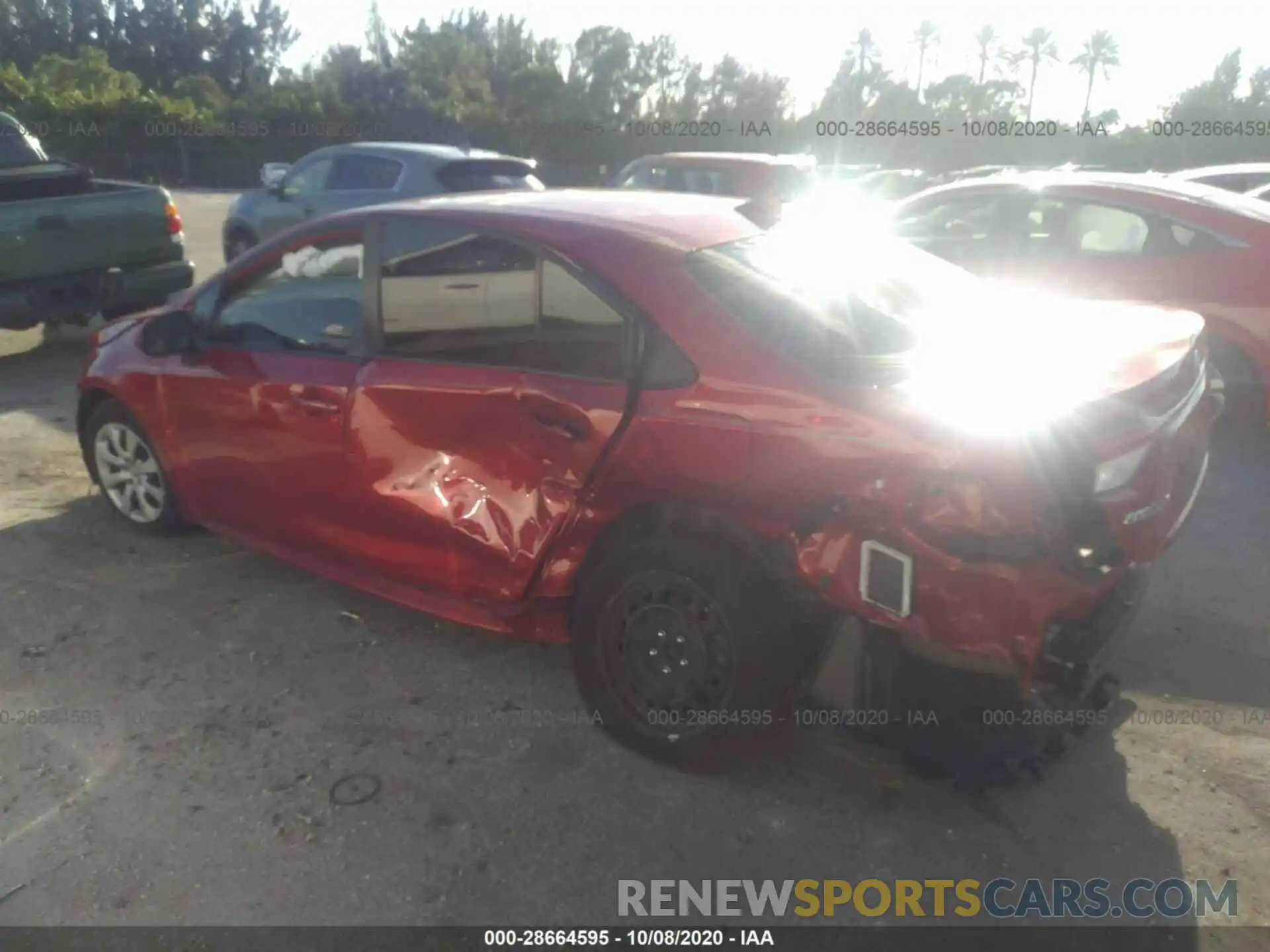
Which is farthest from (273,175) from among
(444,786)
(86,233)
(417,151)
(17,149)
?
(444,786)

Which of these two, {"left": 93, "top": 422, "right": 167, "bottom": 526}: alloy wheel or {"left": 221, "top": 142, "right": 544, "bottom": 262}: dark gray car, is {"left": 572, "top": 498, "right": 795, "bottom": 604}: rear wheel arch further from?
{"left": 221, "top": 142, "right": 544, "bottom": 262}: dark gray car

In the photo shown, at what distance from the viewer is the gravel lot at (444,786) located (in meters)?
2.79

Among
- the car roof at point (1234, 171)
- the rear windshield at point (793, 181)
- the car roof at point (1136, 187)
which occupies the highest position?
the car roof at point (1136, 187)

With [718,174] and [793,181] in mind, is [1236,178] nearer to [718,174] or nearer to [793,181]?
[793,181]

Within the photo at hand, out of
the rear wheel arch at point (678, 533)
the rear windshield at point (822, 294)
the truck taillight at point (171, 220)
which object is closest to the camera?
the rear wheel arch at point (678, 533)

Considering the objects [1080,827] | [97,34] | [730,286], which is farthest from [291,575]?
[97,34]

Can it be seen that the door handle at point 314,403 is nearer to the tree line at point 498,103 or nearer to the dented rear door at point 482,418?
the dented rear door at point 482,418

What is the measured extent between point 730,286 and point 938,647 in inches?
47.6

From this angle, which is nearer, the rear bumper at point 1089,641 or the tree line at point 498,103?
the rear bumper at point 1089,641

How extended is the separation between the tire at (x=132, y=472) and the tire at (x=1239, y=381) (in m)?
5.50

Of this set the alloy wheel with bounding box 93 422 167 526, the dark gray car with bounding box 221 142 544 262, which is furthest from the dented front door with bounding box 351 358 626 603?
the dark gray car with bounding box 221 142 544 262

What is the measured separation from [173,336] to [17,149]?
7.27 m

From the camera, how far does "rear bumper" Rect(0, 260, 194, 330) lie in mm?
7664

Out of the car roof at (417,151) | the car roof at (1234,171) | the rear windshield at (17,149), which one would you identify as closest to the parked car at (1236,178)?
the car roof at (1234,171)
